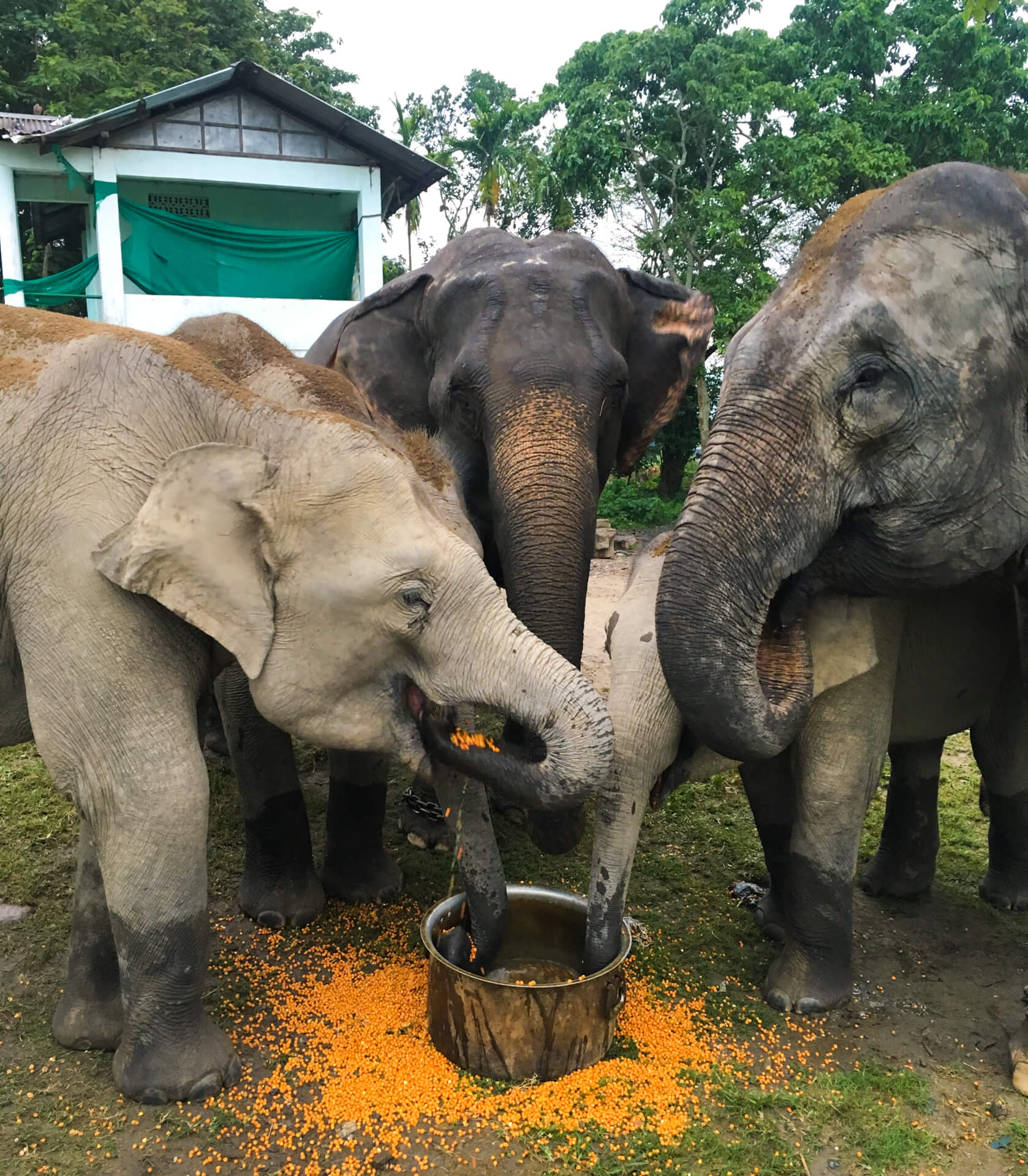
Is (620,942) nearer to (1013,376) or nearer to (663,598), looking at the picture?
(663,598)

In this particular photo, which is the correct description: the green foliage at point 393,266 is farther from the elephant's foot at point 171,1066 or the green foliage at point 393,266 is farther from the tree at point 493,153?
the elephant's foot at point 171,1066

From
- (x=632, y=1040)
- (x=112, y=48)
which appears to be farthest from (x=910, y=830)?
(x=112, y=48)

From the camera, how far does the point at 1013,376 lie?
8.13 feet

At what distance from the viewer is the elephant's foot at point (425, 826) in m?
4.41

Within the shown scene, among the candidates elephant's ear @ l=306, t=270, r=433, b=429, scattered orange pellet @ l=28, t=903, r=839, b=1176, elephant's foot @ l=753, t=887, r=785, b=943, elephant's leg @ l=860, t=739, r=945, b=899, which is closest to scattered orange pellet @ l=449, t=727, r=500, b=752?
scattered orange pellet @ l=28, t=903, r=839, b=1176

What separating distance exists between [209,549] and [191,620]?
0.56 ft

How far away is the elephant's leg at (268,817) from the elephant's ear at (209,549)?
1000mm

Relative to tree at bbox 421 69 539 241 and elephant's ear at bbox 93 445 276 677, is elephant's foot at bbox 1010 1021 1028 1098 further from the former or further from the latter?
tree at bbox 421 69 539 241

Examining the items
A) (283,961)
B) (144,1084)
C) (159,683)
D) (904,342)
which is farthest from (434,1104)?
(904,342)

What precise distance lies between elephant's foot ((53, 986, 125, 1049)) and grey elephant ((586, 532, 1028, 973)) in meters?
1.33

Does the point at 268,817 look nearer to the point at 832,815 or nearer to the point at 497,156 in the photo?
the point at 832,815

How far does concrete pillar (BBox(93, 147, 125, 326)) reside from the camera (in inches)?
502

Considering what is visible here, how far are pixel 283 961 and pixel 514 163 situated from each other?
2294 centimetres

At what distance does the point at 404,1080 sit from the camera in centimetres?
272
